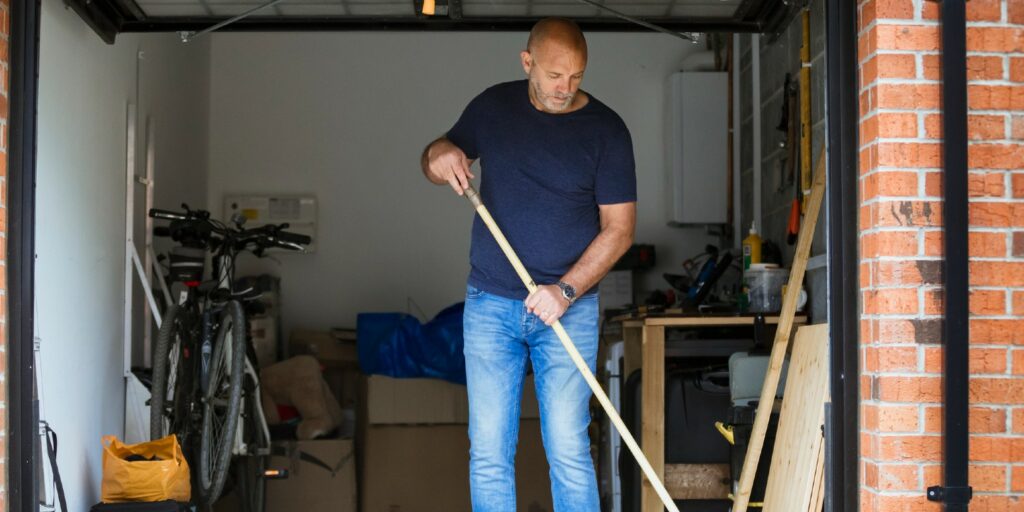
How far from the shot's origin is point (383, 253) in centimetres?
693

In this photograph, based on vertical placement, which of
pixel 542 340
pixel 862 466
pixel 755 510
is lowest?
pixel 755 510

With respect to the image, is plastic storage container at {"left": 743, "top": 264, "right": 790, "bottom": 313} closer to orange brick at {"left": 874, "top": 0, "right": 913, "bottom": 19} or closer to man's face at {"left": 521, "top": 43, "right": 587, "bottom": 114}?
man's face at {"left": 521, "top": 43, "right": 587, "bottom": 114}

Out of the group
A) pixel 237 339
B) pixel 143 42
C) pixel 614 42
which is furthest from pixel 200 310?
pixel 614 42

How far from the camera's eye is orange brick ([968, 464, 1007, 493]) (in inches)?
111

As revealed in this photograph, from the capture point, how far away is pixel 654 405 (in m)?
4.33

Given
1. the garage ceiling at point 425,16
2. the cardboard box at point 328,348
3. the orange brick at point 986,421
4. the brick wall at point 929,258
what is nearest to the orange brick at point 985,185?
the brick wall at point 929,258

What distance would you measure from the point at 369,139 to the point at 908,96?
4.48 m

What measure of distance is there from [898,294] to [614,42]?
4318 mm

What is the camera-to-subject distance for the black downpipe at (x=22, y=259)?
301 cm

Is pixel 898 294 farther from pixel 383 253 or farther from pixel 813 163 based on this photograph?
pixel 383 253

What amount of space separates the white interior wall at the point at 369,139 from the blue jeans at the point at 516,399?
11.2ft

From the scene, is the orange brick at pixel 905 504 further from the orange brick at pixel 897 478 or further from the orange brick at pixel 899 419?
the orange brick at pixel 899 419

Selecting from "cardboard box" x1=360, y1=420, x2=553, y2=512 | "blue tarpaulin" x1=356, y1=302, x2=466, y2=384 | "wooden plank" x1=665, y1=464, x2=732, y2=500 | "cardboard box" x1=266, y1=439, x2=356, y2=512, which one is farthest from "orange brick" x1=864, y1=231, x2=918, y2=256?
"cardboard box" x1=266, y1=439, x2=356, y2=512

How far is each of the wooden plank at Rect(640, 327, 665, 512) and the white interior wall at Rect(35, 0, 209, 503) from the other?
1.94 meters
